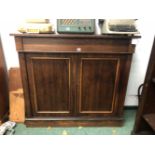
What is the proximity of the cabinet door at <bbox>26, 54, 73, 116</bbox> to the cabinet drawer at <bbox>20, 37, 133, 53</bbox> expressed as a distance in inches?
3.2

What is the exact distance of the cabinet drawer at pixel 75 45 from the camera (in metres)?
1.54

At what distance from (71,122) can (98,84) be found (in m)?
0.60

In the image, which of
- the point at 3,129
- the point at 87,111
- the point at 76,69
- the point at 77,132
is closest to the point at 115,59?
the point at 76,69

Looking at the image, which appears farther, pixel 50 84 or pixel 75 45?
pixel 50 84

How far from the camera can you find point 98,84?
1756 mm

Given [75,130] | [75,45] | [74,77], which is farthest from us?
[75,130]

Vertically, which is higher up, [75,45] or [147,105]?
[75,45]

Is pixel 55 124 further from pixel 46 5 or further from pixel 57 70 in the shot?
pixel 46 5

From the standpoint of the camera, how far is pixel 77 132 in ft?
6.14

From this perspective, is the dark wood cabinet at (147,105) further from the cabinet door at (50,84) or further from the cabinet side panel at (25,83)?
the cabinet side panel at (25,83)

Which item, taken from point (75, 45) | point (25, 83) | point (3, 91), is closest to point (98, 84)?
point (75, 45)

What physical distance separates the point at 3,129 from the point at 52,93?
0.68 m

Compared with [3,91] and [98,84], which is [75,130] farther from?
[3,91]

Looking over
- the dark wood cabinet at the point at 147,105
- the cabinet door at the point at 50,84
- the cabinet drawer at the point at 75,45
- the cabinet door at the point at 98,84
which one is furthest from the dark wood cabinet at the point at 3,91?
the dark wood cabinet at the point at 147,105
